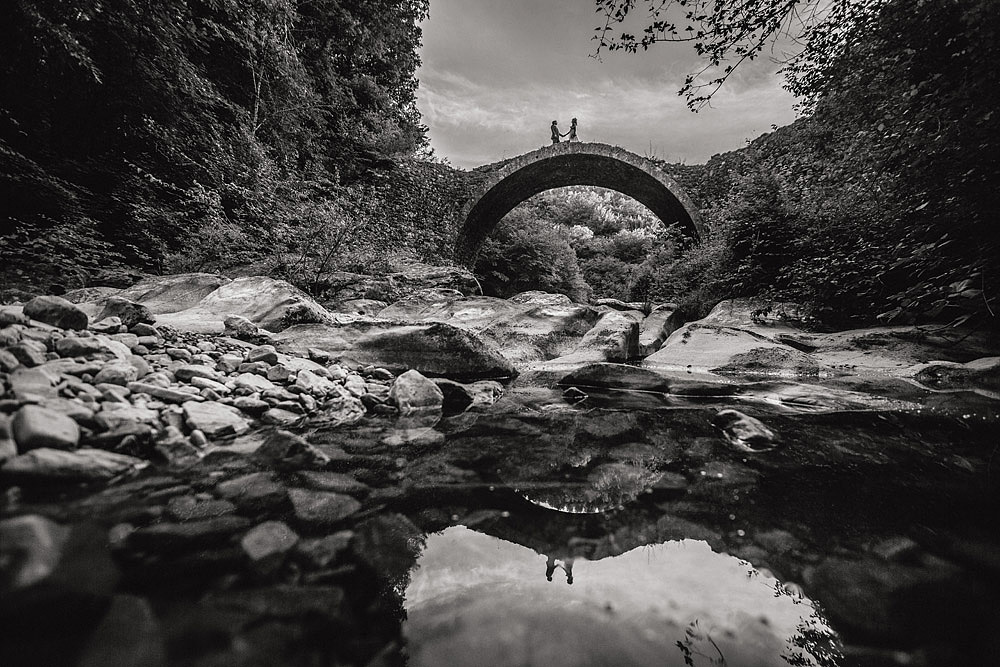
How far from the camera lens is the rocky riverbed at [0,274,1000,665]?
700 millimetres

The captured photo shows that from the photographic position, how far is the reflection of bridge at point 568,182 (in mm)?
13398

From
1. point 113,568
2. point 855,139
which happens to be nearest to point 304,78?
point 855,139

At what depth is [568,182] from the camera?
15.5 meters

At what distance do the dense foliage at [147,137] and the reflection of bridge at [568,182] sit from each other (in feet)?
20.9

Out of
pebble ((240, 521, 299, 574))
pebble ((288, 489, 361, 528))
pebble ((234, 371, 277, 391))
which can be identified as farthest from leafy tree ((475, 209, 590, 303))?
pebble ((240, 521, 299, 574))

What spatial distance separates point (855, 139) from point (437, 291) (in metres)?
6.17

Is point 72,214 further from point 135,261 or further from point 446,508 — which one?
point 446,508

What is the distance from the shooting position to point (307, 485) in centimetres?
128

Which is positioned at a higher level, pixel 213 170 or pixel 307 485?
pixel 213 170

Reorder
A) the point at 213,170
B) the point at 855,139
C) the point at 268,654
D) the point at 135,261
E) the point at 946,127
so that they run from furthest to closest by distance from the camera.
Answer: the point at 213,170 < the point at 135,261 < the point at 855,139 < the point at 946,127 < the point at 268,654

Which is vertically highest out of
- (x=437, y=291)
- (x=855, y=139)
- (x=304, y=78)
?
(x=304, y=78)

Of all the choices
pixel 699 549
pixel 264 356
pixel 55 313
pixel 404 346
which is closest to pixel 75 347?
pixel 55 313

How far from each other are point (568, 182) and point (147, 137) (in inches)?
513

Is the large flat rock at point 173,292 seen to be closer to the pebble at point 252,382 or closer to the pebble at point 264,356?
the pebble at point 264,356
